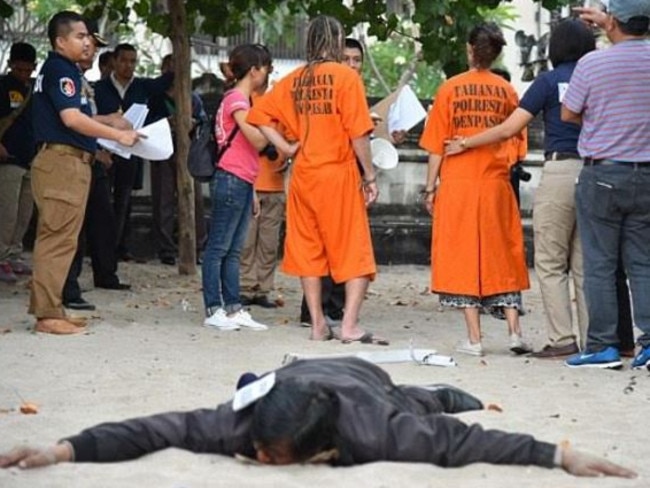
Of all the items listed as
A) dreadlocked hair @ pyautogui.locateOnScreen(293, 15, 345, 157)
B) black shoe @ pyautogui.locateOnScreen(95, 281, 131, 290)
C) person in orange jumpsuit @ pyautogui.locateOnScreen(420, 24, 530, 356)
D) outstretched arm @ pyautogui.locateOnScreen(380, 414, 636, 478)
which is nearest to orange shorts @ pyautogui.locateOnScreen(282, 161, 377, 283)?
dreadlocked hair @ pyautogui.locateOnScreen(293, 15, 345, 157)

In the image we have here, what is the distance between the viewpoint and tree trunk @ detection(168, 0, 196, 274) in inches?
615

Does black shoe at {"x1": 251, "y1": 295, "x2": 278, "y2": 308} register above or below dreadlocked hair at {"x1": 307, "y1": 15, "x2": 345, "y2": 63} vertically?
below

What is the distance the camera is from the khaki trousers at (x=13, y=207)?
49.7 ft

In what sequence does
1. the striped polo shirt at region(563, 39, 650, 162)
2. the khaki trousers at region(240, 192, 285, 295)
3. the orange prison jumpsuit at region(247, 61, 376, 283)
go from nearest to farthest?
the striped polo shirt at region(563, 39, 650, 162) < the orange prison jumpsuit at region(247, 61, 376, 283) < the khaki trousers at region(240, 192, 285, 295)

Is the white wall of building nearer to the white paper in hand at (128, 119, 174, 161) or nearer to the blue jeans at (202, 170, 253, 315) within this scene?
the blue jeans at (202, 170, 253, 315)

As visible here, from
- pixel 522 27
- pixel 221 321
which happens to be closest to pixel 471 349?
pixel 221 321

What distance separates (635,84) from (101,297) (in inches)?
225

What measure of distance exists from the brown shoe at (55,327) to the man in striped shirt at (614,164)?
342 centimetres

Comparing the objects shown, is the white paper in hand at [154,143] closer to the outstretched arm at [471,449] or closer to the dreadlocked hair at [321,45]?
the dreadlocked hair at [321,45]

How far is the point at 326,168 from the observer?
11000mm

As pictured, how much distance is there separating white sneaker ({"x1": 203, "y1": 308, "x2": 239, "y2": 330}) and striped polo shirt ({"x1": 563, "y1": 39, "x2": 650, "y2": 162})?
324cm

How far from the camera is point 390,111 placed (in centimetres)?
1248

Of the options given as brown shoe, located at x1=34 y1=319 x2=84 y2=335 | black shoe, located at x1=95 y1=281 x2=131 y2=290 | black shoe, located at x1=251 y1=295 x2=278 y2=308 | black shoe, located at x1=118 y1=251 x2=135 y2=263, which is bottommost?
black shoe, located at x1=118 y1=251 x2=135 y2=263

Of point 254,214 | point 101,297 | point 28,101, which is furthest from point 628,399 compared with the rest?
point 28,101
